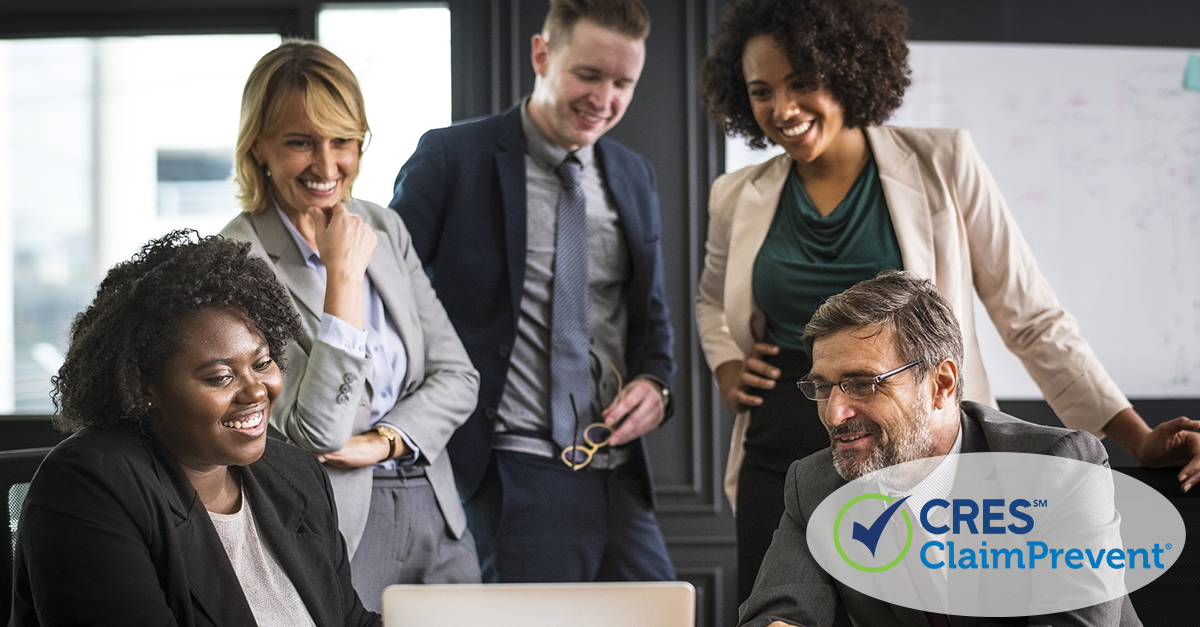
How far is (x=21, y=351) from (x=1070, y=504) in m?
3.41

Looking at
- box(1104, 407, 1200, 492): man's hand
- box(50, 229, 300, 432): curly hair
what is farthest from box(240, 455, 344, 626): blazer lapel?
box(1104, 407, 1200, 492): man's hand

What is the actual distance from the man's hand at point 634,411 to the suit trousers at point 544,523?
0.13 meters

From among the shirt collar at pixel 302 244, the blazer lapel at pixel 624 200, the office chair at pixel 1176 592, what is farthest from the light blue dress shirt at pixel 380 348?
the office chair at pixel 1176 592

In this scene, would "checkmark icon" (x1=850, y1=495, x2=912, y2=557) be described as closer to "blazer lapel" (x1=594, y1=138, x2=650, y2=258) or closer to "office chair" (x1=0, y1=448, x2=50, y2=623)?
"blazer lapel" (x1=594, y1=138, x2=650, y2=258)

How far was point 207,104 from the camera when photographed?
3.45 metres

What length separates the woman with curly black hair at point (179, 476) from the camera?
1.29m

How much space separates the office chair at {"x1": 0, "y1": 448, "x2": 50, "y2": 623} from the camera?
153cm

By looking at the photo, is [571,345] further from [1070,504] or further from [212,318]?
[1070,504]

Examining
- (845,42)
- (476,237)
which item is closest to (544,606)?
(476,237)

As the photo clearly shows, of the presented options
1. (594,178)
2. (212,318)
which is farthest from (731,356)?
(212,318)

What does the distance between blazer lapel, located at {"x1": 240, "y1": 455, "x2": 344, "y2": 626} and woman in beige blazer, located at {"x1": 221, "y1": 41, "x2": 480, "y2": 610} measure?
0.81 feet

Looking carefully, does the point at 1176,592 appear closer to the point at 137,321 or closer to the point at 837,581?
the point at 837,581

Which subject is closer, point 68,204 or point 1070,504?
point 1070,504

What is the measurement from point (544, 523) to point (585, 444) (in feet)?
0.71
